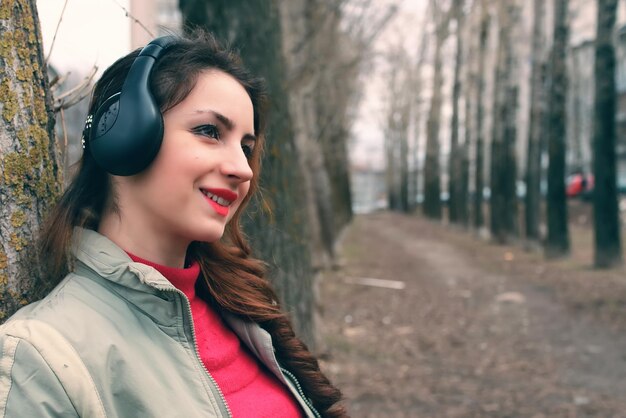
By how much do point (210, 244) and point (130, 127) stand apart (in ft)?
2.28

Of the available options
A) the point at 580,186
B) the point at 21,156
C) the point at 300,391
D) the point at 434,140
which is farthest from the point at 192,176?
the point at 580,186

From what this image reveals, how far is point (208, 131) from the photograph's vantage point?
1839mm

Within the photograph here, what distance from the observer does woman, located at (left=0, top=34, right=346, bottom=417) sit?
1.46 metres

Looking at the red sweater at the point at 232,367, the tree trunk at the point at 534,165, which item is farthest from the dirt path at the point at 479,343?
the red sweater at the point at 232,367

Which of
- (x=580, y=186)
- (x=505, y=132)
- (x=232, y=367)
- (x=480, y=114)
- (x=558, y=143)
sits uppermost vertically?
(x=480, y=114)

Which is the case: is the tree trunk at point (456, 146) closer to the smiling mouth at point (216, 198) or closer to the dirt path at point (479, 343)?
the dirt path at point (479, 343)

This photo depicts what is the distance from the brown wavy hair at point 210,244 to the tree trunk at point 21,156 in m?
0.06

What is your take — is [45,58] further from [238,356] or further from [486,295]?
[486,295]

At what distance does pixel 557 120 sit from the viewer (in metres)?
15.6

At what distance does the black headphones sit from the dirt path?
5.01m

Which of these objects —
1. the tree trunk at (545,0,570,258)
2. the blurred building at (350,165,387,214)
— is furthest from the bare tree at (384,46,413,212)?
the blurred building at (350,165,387,214)

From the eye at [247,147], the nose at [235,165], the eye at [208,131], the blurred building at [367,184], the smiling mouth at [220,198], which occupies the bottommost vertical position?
the blurred building at [367,184]

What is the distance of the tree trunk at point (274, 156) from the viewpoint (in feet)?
16.2

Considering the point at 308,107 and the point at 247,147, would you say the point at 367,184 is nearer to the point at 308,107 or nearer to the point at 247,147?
the point at 308,107
